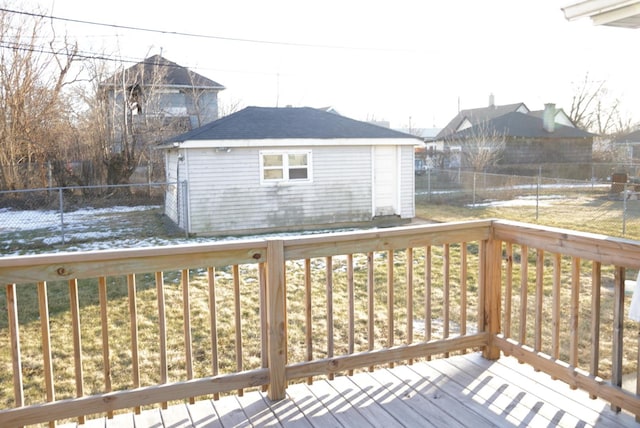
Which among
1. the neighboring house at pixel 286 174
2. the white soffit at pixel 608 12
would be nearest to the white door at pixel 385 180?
the neighboring house at pixel 286 174

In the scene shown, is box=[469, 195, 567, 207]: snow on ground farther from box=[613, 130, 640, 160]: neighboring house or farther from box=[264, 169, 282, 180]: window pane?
box=[613, 130, 640, 160]: neighboring house

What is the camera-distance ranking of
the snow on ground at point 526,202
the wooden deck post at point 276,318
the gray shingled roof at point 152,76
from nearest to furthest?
the wooden deck post at point 276,318, the snow on ground at point 526,202, the gray shingled roof at point 152,76

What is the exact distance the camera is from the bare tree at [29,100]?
15.5 metres

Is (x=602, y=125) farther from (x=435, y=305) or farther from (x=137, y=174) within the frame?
(x=435, y=305)

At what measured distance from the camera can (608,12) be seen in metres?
2.47

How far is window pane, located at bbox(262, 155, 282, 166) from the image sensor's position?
12.4 m

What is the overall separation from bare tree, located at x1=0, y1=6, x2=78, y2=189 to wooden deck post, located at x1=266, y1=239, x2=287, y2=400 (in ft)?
52.7

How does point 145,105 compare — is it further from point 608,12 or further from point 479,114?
point 479,114

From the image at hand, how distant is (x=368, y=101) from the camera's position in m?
44.2

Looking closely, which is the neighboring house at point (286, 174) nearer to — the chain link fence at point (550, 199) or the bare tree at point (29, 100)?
the chain link fence at point (550, 199)

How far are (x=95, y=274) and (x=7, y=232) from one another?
1148 cm

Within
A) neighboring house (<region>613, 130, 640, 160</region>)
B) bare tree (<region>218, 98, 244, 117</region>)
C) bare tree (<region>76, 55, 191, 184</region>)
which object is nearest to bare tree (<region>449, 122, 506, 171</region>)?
neighboring house (<region>613, 130, 640, 160</region>)

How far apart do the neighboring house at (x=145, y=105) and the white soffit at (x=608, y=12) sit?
17.8m

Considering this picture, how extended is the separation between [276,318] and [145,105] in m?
19.1
